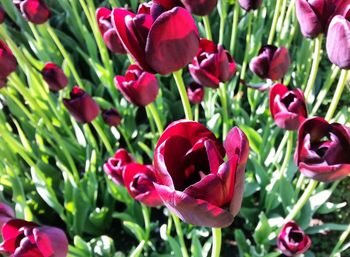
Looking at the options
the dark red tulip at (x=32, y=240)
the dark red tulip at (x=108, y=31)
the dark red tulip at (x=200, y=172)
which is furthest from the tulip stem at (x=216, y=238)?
the dark red tulip at (x=108, y=31)

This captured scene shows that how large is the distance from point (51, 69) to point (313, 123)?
2.18 feet

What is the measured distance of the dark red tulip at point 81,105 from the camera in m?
1.06

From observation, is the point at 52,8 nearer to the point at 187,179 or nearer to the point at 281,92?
the point at 281,92

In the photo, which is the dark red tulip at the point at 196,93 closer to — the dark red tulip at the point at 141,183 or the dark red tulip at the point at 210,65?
the dark red tulip at the point at 210,65

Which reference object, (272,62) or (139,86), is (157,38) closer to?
(139,86)

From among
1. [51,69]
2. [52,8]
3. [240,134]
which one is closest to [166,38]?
[240,134]

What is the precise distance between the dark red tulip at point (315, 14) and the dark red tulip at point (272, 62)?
0.18m

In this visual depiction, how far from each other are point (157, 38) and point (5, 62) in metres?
0.44

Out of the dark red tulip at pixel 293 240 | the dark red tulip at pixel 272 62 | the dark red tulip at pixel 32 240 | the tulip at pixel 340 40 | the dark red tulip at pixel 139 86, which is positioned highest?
the tulip at pixel 340 40

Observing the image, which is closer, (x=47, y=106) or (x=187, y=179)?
(x=187, y=179)

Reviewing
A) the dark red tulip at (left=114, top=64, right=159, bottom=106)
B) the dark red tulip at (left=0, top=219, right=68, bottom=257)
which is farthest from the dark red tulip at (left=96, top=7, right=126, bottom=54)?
the dark red tulip at (left=0, top=219, right=68, bottom=257)

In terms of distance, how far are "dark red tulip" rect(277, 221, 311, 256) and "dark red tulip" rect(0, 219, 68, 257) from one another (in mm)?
434

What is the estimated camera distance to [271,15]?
1.66 m

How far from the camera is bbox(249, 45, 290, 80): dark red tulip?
1050 millimetres
